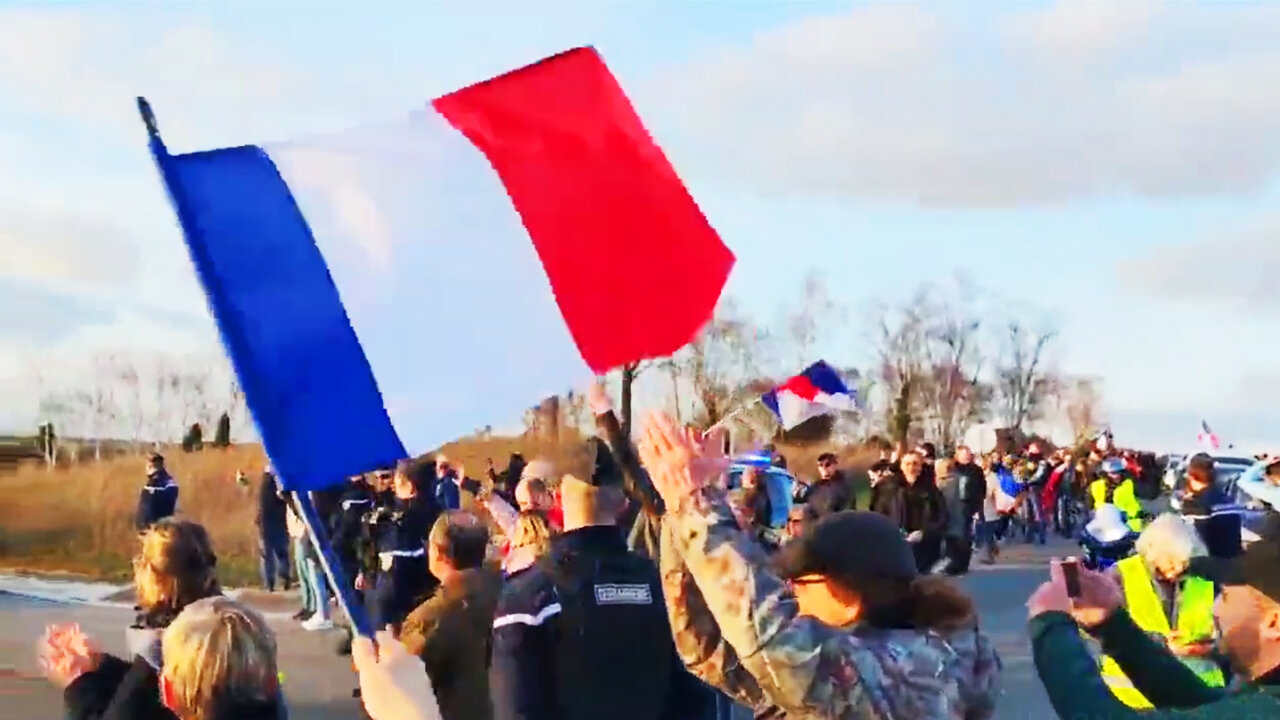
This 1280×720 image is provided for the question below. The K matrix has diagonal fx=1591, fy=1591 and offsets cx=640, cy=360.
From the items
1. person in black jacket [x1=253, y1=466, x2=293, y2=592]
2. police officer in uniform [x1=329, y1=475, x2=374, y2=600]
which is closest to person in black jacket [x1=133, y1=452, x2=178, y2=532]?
person in black jacket [x1=253, y1=466, x2=293, y2=592]

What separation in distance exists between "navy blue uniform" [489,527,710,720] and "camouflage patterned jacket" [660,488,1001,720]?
1383 mm

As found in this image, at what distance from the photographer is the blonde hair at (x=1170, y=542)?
20.8 feet

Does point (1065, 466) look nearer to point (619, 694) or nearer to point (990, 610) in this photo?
point (990, 610)

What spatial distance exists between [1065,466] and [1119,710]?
30.2 metres

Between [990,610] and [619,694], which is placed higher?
[619,694]

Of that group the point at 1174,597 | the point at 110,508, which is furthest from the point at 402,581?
the point at 110,508

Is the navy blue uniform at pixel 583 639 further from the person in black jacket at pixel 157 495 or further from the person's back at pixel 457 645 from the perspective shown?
the person in black jacket at pixel 157 495

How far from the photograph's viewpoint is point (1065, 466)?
3231 cm

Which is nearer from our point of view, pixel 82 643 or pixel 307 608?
pixel 82 643

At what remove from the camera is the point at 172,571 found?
4008 mm

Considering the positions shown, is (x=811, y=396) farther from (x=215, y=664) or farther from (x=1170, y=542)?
(x=215, y=664)

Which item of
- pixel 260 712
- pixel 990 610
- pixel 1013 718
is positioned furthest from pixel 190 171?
pixel 990 610

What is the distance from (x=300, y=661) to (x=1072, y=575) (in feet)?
32.2

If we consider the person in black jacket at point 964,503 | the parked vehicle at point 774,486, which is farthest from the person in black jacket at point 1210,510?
the person in black jacket at point 964,503
